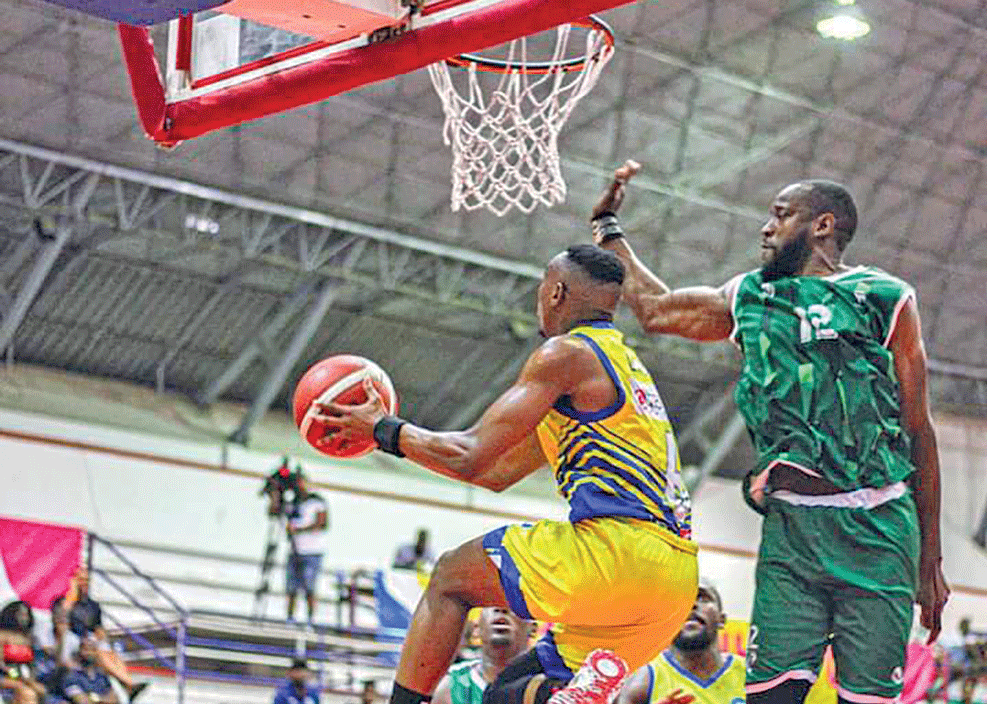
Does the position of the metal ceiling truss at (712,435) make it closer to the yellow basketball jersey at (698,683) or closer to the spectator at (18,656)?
the spectator at (18,656)

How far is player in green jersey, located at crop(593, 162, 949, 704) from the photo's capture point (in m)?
5.50

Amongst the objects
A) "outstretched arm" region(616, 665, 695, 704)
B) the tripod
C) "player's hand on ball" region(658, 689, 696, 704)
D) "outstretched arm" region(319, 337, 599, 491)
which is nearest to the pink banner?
the tripod

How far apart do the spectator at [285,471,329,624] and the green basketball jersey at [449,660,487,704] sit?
33.7ft

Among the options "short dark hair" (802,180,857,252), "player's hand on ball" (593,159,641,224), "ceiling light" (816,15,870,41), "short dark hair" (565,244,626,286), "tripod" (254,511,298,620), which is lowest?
"short dark hair" (565,244,626,286)

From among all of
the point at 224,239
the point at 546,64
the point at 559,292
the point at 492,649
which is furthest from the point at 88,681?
the point at 224,239

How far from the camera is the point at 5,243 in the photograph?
2400 centimetres

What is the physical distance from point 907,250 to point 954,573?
21.6 ft

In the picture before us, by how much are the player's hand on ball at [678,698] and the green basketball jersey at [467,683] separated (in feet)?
4.33

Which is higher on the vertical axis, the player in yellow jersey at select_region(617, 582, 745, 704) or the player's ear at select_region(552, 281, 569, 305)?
the player's ear at select_region(552, 281, 569, 305)

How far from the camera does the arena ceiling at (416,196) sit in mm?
22859

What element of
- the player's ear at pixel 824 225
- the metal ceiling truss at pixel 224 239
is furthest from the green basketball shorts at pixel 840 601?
the metal ceiling truss at pixel 224 239

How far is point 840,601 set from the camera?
553 cm

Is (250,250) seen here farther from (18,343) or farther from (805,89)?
(805,89)

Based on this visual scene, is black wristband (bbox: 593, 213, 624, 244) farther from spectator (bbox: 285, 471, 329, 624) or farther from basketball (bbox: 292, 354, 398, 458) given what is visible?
spectator (bbox: 285, 471, 329, 624)
